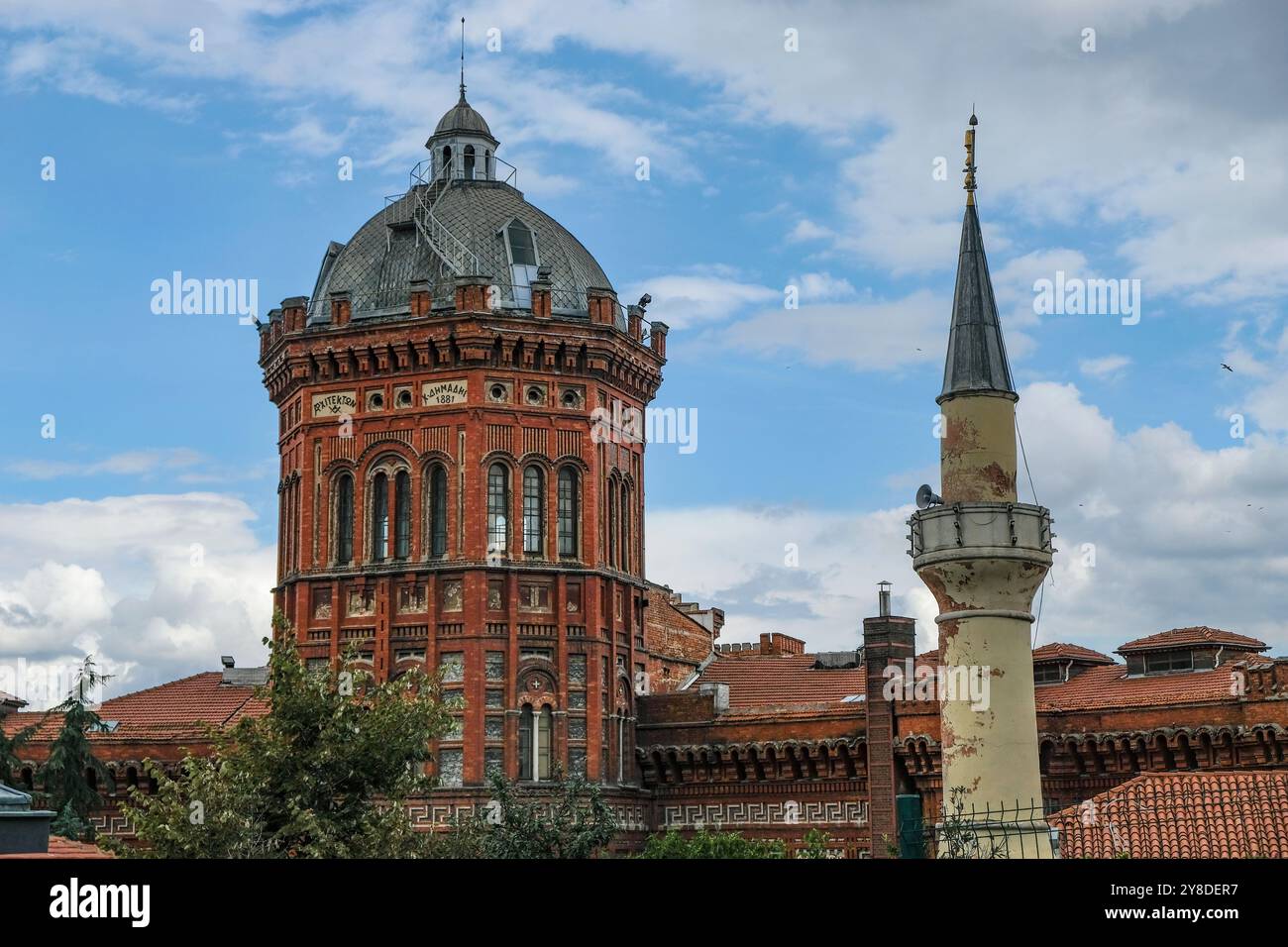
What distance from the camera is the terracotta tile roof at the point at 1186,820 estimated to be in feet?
109

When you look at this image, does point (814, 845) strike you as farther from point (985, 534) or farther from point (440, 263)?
point (440, 263)

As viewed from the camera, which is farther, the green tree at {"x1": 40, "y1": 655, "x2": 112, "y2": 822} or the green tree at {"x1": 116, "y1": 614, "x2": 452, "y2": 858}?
the green tree at {"x1": 40, "y1": 655, "x2": 112, "y2": 822}

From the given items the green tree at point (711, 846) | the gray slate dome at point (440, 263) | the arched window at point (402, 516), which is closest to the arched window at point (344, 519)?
the arched window at point (402, 516)

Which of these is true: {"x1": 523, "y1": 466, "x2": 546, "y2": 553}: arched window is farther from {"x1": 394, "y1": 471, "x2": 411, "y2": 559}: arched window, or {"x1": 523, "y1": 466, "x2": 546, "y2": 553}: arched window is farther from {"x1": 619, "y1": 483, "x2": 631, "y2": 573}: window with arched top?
{"x1": 394, "y1": 471, "x2": 411, "y2": 559}: arched window

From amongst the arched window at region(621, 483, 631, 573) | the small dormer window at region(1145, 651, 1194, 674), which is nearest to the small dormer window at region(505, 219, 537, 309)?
the arched window at region(621, 483, 631, 573)

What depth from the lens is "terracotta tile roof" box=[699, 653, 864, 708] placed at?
49531 millimetres

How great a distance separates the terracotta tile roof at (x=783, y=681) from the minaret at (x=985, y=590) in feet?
64.2

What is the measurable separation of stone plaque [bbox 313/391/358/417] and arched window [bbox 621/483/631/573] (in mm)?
8225

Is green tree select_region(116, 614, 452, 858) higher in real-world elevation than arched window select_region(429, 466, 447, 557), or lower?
lower

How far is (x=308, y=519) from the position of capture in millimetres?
48000

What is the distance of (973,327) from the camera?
3000 cm

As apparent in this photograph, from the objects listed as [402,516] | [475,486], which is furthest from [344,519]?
[475,486]

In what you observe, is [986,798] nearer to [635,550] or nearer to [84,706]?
[635,550]
